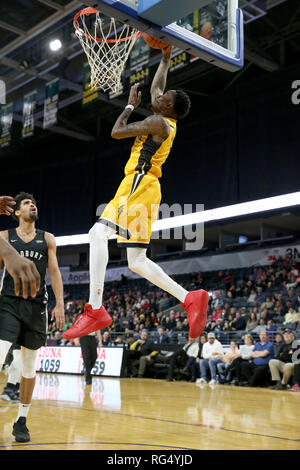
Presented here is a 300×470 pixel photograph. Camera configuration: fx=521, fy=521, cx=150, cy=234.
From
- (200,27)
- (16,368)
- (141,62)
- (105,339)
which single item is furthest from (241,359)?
(200,27)

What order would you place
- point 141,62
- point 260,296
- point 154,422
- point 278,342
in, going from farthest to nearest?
point 260,296
point 141,62
point 278,342
point 154,422

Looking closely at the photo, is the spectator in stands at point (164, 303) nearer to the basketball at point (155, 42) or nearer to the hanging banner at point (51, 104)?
the hanging banner at point (51, 104)

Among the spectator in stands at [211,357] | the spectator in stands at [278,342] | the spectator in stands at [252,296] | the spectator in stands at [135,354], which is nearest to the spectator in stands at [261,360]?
the spectator in stands at [278,342]

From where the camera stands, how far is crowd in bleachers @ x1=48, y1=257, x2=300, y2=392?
14.1 m

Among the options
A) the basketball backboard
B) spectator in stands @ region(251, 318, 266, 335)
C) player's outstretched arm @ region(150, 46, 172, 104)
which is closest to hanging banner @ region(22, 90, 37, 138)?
spectator in stands @ region(251, 318, 266, 335)

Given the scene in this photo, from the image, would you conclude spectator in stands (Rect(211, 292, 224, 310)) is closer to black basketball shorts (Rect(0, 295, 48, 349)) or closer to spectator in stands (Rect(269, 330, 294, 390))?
spectator in stands (Rect(269, 330, 294, 390))

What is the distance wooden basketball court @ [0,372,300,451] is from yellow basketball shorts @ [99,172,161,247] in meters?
1.64

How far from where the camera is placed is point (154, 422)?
18.6ft

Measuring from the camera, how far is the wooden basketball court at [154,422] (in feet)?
14.0

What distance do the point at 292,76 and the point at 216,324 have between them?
8.01 metres

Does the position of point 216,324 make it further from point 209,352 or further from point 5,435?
point 5,435

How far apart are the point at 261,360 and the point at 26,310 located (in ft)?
27.7

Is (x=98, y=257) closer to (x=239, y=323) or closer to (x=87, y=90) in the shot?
(x=239, y=323)

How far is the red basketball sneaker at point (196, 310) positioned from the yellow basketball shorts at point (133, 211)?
1.91ft
